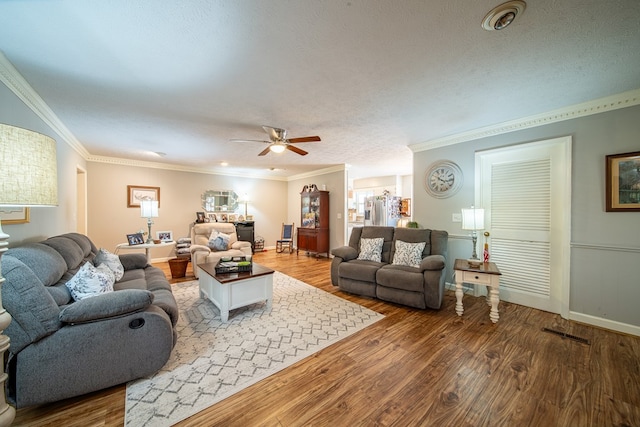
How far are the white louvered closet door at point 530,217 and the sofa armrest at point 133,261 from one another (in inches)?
193

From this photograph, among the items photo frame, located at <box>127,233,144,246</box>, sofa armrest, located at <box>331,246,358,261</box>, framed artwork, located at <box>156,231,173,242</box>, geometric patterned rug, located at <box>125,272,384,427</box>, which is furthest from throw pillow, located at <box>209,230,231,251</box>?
sofa armrest, located at <box>331,246,358,261</box>

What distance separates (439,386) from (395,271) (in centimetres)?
148

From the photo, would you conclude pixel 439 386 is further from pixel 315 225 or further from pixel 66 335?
pixel 315 225

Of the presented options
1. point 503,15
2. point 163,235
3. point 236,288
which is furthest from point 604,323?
point 163,235

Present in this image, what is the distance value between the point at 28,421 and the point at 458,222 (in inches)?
183

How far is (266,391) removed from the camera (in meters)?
1.64

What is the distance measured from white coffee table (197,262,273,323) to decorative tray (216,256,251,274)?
6 cm

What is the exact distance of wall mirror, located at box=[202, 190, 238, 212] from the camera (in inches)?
256

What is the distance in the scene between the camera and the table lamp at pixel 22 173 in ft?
Result: 3.11

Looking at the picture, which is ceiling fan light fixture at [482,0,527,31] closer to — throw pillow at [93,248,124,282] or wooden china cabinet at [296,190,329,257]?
throw pillow at [93,248,124,282]

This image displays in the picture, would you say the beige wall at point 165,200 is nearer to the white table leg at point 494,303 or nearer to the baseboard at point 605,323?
the white table leg at point 494,303

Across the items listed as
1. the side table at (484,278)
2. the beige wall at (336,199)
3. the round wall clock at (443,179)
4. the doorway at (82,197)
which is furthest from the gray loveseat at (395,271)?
the doorway at (82,197)

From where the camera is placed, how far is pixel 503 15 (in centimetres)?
141

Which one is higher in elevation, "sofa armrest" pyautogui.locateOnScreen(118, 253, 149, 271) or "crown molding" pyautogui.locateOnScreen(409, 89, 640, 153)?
"crown molding" pyautogui.locateOnScreen(409, 89, 640, 153)
